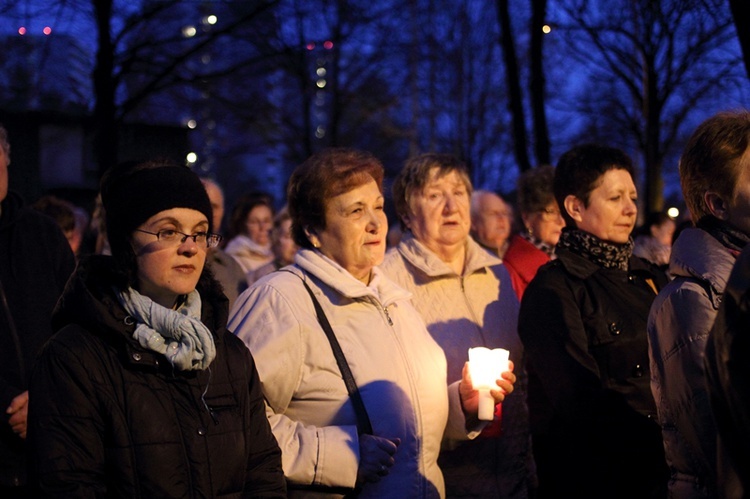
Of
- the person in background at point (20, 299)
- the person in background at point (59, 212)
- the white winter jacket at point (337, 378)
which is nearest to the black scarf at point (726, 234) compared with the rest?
the white winter jacket at point (337, 378)

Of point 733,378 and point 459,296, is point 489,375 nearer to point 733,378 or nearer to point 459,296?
point 459,296

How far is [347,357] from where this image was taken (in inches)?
152

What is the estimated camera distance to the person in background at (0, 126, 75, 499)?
419cm

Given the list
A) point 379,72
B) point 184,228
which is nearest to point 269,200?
point 184,228

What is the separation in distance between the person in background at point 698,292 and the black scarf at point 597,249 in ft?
3.68

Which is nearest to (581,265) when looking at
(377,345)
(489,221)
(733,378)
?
(377,345)

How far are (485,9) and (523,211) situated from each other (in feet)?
70.3

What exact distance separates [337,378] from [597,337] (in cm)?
129

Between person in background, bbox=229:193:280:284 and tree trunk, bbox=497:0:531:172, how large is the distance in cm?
391

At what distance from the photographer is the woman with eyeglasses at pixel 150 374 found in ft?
9.26

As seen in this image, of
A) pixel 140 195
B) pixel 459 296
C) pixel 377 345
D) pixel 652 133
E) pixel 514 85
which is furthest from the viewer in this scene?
pixel 652 133

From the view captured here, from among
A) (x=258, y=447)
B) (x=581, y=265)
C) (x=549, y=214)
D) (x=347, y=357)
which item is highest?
(x=549, y=214)

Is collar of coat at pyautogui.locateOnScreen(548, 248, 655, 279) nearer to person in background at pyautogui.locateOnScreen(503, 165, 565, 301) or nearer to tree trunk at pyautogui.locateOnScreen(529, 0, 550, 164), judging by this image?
person in background at pyautogui.locateOnScreen(503, 165, 565, 301)

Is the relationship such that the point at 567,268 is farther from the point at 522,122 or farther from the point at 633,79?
the point at 633,79
